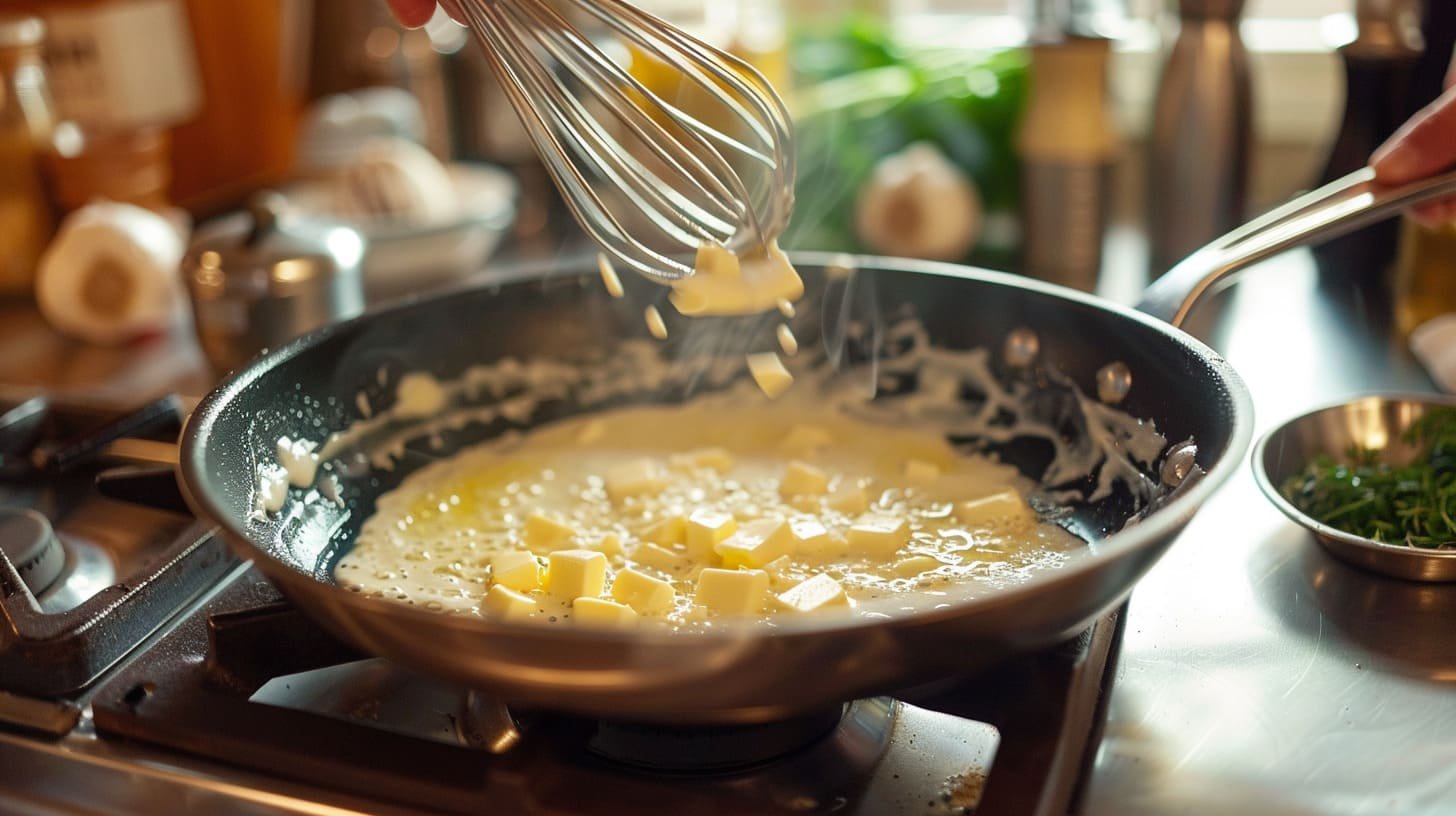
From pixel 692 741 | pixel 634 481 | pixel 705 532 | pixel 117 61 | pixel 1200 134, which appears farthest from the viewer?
pixel 117 61

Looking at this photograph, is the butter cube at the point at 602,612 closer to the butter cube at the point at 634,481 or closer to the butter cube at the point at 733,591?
the butter cube at the point at 733,591

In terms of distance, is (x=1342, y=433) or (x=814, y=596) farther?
(x=1342, y=433)

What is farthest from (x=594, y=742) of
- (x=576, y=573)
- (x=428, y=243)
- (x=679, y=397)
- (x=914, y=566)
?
(x=428, y=243)

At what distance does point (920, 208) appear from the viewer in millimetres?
1279

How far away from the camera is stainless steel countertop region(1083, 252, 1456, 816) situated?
57cm

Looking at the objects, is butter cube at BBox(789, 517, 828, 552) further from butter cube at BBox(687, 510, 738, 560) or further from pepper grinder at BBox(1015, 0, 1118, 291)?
pepper grinder at BBox(1015, 0, 1118, 291)

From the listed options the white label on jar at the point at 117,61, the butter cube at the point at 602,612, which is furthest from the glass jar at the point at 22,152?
the butter cube at the point at 602,612

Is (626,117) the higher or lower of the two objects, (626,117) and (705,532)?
the higher

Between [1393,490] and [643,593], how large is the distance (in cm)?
47

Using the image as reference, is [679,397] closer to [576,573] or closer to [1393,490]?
[576,573]

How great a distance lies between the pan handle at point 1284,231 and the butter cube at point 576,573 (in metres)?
0.38

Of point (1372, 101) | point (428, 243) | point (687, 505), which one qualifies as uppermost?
point (1372, 101)

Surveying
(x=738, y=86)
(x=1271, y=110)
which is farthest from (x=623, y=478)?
(x=1271, y=110)

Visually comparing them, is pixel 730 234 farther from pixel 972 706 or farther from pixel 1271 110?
pixel 1271 110
